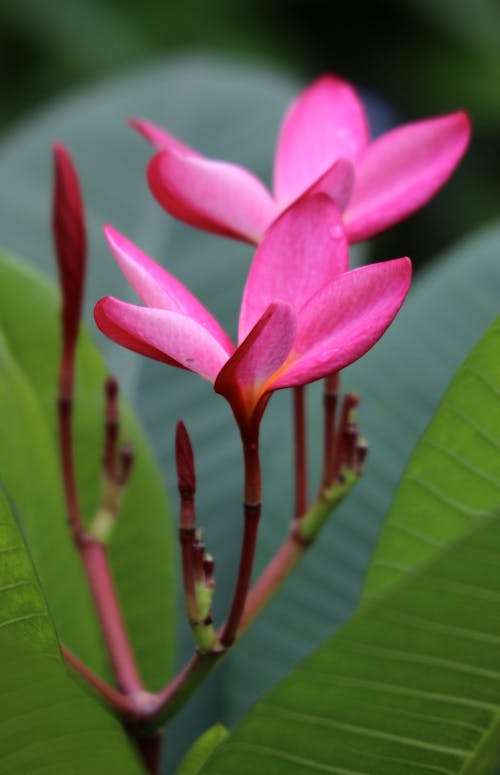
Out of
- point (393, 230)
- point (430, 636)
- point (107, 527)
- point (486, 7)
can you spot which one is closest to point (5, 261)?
point (107, 527)

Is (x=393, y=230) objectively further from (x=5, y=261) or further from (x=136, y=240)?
(x=5, y=261)

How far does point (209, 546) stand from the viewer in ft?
3.00

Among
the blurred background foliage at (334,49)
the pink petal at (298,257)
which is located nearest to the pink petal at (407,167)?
the pink petal at (298,257)

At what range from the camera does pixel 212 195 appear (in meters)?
0.57

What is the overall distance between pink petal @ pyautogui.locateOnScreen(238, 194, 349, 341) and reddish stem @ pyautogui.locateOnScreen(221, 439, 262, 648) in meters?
0.05

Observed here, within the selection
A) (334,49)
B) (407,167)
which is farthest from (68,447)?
(334,49)

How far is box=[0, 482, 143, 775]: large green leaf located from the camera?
42cm

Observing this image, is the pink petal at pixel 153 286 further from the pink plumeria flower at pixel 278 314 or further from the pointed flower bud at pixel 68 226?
the pointed flower bud at pixel 68 226

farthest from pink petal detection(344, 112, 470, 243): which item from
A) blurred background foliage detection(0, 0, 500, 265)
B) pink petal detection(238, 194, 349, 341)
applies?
blurred background foliage detection(0, 0, 500, 265)

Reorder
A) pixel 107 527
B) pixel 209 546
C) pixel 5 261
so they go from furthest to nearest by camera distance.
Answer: pixel 209 546, pixel 5 261, pixel 107 527

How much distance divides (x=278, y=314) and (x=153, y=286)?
5 centimetres

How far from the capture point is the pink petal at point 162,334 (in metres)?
0.43

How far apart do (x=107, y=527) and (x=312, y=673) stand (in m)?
0.25

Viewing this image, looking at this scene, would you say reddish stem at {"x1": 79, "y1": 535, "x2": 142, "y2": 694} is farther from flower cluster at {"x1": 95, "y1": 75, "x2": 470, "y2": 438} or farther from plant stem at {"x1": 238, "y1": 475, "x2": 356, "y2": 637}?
flower cluster at {"x1": 95, "y1": 75, "x2": 470, "y2": 438}
